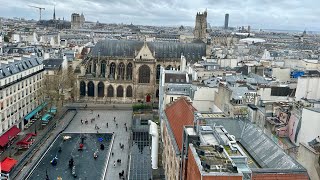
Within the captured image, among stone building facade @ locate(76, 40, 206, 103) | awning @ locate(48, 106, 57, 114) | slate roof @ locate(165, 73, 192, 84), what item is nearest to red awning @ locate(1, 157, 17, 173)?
awning @ locate(48, 106, 57, 114)

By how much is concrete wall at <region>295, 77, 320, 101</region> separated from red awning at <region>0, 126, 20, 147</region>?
45.1 m

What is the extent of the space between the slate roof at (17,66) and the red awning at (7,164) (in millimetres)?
16889

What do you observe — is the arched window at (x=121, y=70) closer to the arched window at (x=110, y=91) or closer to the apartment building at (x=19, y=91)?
the arched window at (x=110, y=91)

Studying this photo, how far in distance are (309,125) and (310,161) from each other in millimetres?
7042

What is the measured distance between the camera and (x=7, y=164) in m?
50.0

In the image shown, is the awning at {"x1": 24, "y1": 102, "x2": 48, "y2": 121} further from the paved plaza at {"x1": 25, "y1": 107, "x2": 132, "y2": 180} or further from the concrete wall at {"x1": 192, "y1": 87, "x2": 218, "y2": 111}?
the concrete wall at {"x1": 192, "y1": 87, "x2": 218, "y2": 111}

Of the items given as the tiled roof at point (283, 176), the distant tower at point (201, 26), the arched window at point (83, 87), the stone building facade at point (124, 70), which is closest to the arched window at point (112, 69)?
the stone building facade at point (124, 70)

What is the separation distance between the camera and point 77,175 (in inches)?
2019

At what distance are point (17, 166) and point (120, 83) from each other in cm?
4694

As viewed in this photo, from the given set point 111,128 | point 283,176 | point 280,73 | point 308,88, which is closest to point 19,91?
point 111,128

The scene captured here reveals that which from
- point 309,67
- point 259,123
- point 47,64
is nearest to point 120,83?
point 47,64

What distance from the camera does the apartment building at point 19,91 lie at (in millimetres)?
62344

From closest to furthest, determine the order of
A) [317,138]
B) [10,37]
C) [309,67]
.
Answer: [317,138] < [309,67] < [10,37]

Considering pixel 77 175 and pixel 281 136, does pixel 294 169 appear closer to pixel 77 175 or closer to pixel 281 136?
pixel 281 136
